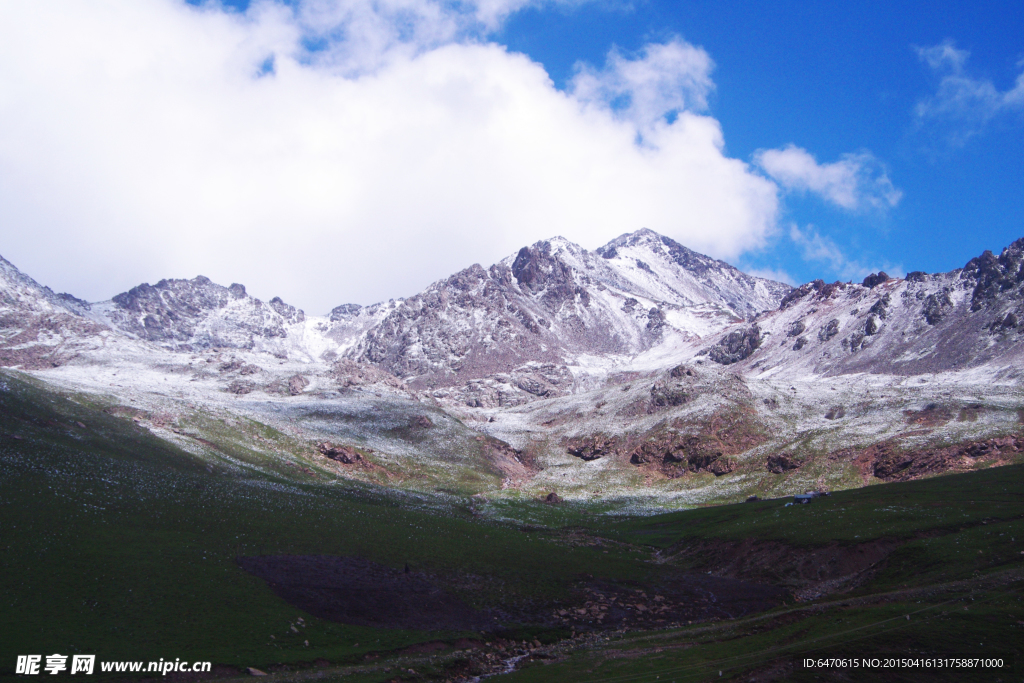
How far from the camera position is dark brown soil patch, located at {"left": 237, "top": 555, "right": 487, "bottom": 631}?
42.1 m

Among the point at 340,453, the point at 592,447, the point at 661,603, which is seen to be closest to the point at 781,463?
the point at 592,447

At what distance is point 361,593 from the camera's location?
4506cm

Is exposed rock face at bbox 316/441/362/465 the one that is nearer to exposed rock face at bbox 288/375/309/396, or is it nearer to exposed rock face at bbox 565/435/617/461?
exposed rock face at bbox 288/375/309/396

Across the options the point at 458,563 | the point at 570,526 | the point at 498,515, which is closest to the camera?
the point at 458,563

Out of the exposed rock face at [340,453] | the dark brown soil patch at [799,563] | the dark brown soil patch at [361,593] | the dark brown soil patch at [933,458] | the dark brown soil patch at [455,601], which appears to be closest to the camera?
the dark brown soil patch at [361,593]

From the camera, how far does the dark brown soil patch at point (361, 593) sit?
42.1 metres

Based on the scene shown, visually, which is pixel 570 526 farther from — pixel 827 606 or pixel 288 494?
pixel 827 606

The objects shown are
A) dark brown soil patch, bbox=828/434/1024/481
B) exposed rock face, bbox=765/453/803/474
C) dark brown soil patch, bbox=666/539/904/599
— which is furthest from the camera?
exposed rock face, bbox=765/453/803/474

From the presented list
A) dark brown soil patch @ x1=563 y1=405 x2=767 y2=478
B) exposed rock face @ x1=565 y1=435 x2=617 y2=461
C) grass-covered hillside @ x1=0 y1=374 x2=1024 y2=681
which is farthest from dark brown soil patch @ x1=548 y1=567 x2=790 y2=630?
exposed rock face @ x1=565 y1=435 x2=617 y2=461

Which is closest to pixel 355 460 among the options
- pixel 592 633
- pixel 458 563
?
pixel 458 563

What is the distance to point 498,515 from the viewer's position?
304ft

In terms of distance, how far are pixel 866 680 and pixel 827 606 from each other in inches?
657

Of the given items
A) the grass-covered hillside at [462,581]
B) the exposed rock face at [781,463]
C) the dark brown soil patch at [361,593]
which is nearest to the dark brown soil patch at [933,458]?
the exposed rock face at [781,463]

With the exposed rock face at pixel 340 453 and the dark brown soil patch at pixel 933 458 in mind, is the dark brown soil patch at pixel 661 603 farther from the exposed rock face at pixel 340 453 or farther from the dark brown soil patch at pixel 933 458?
the exposed rock face at pixel 340 453
